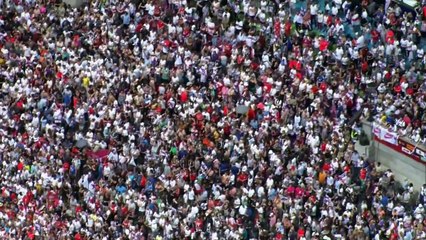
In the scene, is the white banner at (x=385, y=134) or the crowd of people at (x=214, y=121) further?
the white banner at (x=385, y=134)

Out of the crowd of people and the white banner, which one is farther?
the white banner

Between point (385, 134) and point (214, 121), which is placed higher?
point (214, 121)

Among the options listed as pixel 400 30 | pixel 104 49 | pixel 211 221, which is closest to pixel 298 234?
pixel 211 221

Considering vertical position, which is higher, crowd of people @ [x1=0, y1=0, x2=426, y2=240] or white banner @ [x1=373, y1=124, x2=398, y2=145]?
crowd of people @ [x1=0, y1=0, x2=426, y2=240]

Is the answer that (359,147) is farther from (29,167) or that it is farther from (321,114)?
(29,167)

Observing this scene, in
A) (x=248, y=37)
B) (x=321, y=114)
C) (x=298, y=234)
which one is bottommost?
(x=298, y=234)

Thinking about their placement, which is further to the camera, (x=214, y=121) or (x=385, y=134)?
(x=214, y=121)

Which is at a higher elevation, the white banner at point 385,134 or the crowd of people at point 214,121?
the crowd of people at point 214,121

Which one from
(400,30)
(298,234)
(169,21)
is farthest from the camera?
(169,21)
